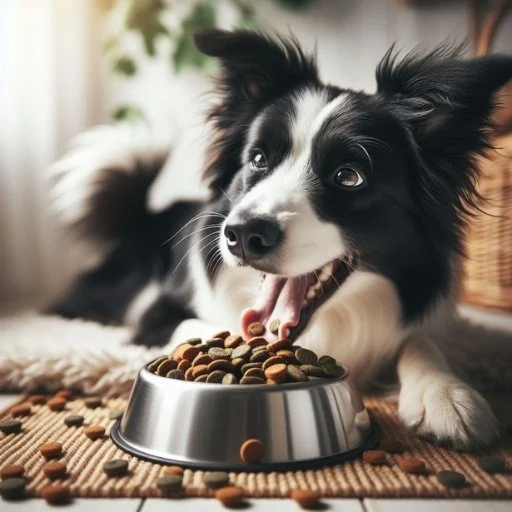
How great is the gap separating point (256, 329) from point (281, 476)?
36cm

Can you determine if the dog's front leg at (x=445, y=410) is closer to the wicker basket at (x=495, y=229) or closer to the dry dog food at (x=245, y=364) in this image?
the dry dog food at (x=245, y=364)

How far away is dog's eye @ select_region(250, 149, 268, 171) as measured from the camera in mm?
1482

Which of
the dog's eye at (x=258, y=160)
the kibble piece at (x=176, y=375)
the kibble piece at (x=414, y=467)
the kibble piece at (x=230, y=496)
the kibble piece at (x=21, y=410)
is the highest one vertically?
the dog's eye at (x=258, y=160)

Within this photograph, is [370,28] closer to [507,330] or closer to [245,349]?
[507,330]

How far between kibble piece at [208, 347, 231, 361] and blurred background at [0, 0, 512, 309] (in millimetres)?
1679

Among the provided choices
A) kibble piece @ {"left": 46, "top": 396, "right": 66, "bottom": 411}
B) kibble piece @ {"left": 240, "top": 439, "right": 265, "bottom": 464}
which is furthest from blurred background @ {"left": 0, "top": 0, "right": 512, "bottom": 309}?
kibble piece @ {"left": 240, "top": 439, "right": 265, "bottom": 464}

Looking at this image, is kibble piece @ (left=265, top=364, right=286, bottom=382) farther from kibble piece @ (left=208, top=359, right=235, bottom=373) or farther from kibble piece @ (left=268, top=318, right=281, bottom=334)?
kibble piece @ (left=268, top=318, right=281, bottom=334)

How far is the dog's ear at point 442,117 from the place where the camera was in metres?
1.34

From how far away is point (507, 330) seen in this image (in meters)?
2.01

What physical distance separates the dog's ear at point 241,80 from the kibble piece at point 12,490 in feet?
3.14

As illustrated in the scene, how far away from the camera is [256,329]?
4.29 ft

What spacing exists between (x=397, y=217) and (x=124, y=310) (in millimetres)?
1378

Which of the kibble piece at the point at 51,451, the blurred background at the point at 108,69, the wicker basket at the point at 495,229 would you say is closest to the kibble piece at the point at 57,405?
the kibble piece at the point at 51,451

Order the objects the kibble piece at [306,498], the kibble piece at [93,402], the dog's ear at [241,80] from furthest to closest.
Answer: the dog's ear at [241,80]
the kibble piece at [93,402]
the kibble piece at [306,498]
